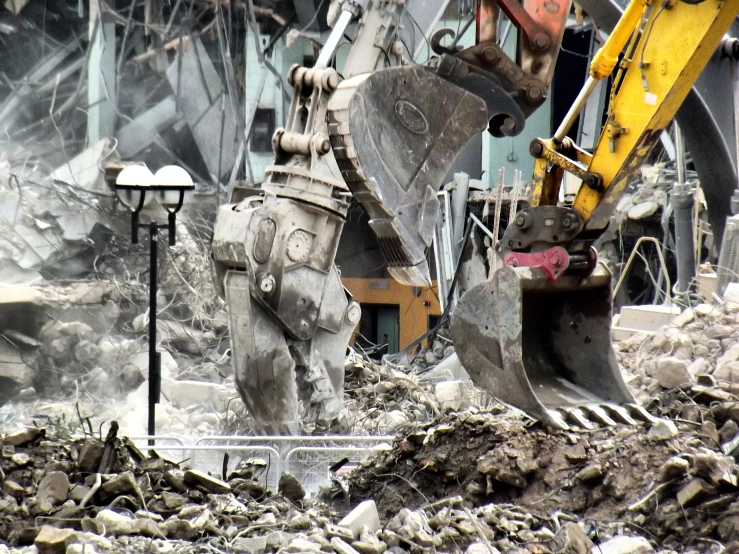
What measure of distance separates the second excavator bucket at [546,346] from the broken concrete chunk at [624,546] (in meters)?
0.65

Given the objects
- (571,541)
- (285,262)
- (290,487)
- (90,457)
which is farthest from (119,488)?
(285,262)

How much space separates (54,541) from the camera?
4188 mm

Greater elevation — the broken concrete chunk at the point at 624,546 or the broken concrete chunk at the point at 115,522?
the broken concrete chunk at the point at 115,522

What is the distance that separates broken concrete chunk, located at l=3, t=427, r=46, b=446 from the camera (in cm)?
569

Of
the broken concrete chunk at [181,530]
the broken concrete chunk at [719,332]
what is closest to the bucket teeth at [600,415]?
the broken concrete chunk at [181,530]

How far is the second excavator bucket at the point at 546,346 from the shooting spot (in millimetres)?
5031

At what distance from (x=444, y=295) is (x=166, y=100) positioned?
4.68m

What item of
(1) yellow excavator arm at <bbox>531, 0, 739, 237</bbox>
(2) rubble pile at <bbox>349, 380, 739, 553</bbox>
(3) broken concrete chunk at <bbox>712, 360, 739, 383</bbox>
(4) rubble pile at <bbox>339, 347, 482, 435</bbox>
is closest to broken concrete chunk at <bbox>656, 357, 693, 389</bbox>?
(2) rubble pile at <bbox>349, 380, 739, 553</bbox>

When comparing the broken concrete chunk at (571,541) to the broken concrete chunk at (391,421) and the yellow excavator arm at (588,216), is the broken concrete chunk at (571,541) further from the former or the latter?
the broken concrete chunk at (391,421)

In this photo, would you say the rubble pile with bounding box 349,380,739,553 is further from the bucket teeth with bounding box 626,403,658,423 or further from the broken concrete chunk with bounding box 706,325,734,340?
the broken concrete chunk with bounding box 706,325,734,340

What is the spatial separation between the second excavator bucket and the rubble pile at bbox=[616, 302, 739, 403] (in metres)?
1.20

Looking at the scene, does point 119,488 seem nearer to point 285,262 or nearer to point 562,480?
point 562,480

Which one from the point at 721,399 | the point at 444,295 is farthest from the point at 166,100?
the point at 721,399

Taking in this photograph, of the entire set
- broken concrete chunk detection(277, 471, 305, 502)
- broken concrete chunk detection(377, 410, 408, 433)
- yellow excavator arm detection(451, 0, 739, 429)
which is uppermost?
yellow excavator arm detection(451, 0, 739, 429)
